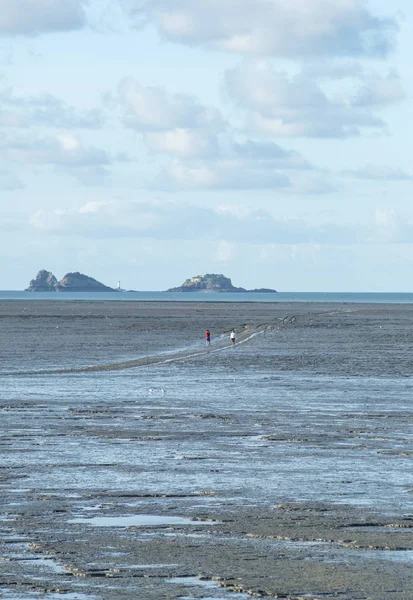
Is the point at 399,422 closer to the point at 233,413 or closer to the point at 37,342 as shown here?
the point at 233,413

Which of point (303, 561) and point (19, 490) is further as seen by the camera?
point (19, 490)

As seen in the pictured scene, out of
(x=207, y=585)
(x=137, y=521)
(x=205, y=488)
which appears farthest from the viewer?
(x=205, y=488)

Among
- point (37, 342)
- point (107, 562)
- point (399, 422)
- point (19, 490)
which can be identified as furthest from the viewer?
point (37, 342)

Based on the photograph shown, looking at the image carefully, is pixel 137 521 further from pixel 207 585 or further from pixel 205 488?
pixel 207 585

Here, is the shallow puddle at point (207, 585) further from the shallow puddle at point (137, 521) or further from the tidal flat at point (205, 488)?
the shallow puddle at point (137, 521)

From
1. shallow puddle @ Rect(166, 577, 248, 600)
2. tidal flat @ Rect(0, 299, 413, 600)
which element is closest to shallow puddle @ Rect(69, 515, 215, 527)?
tidal flat @ Rect(0, 299, 413, 600)

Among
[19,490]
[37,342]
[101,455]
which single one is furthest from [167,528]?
[37,342]

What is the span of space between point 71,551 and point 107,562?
66 centimetres

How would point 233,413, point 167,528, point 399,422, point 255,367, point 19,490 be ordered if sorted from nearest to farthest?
1. point 167,528
2. point 19,490
3. point 399,422
4. point 233,413
5. point 255,367

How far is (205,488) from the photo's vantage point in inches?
702

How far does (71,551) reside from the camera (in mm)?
13414

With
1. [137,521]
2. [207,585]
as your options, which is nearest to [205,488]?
[137,521]

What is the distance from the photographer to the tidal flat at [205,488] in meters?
12.4

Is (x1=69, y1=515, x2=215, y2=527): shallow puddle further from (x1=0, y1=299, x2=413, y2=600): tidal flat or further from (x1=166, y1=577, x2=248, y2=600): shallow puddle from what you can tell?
(x1=166, y1=577, x2=248, y2=600): shallow puddle
